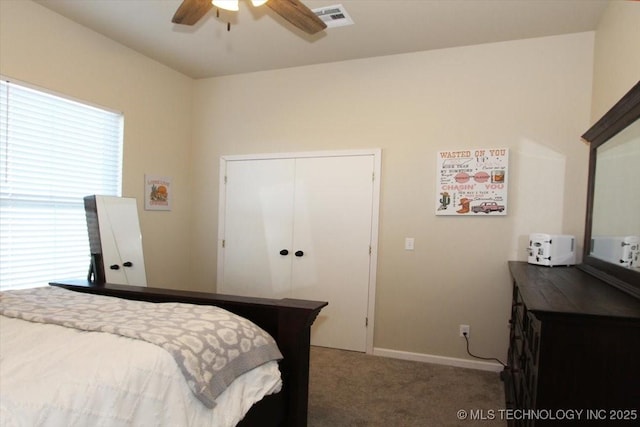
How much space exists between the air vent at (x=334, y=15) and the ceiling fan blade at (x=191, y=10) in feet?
3.29

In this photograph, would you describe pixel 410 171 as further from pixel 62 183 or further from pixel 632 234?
pixel 62 183

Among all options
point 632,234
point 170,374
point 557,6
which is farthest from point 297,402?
point 557,6

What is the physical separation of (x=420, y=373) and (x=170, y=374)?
234cm

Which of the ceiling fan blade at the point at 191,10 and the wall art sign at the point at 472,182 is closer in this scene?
the ceiling fan blade at the point at 191,10

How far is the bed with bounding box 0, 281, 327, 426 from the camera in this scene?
3.67ft

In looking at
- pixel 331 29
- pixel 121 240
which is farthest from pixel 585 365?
pixel 121 240

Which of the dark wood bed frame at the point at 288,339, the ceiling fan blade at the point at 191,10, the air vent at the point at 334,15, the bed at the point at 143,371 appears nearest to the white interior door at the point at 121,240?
the bed at the point at 143,371

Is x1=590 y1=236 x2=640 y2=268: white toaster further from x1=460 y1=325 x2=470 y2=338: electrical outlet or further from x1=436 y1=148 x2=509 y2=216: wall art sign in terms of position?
x1=460 y1=325 x2=470 y2=338: electrical outlet

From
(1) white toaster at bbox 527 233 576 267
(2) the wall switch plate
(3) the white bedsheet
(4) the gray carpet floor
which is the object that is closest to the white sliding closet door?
(2) the wall switch plate

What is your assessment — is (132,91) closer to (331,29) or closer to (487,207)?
(331,29)

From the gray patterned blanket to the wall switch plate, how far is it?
1911 mm

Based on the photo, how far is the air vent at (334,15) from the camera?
8.82 feet

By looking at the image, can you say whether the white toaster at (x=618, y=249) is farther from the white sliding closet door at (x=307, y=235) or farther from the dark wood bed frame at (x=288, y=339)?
the white sliding closet door at (x=307, y=235)

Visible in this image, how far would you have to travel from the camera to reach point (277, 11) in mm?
1962
